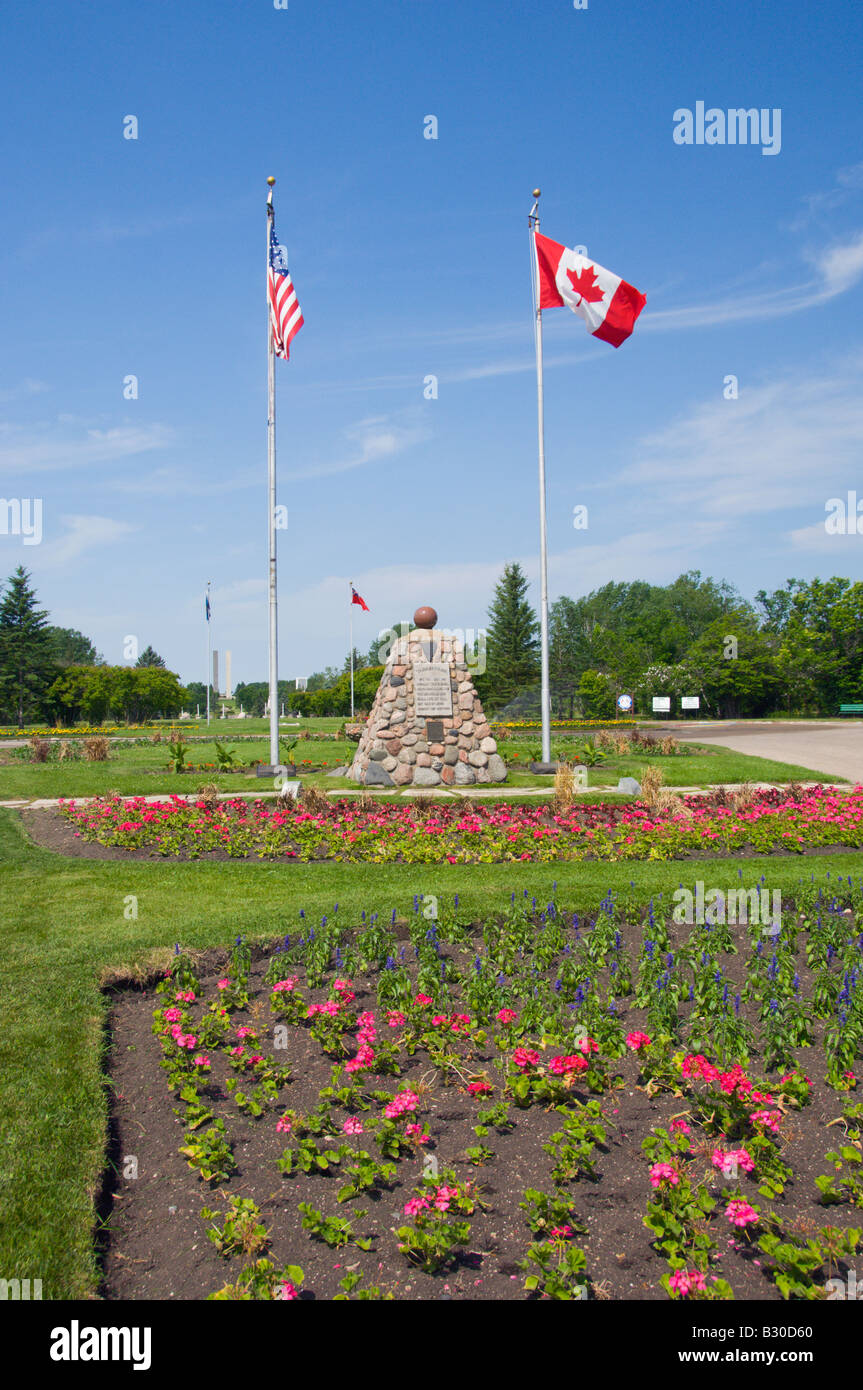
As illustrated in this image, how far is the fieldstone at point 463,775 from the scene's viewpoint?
1360 centimetres

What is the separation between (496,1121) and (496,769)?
1073 centimetres

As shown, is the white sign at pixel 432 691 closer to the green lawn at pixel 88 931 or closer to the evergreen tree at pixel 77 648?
the green lawn at pixel 88 931

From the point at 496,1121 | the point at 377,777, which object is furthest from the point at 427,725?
the point at 496,1121

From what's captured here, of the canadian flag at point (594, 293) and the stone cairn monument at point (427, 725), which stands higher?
the canadian flag at point (594, 293)

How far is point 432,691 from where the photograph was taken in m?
13.8

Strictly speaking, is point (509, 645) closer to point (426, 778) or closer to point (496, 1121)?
point (426, 778)

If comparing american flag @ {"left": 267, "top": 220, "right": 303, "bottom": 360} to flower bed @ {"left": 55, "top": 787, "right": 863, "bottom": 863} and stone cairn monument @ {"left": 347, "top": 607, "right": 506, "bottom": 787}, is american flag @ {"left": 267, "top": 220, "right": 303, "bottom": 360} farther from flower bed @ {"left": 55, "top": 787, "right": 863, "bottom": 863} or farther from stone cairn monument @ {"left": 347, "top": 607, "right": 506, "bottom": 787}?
flower bed @ {"left": 55, "top": 787, "right": 863, "bottom": 863}

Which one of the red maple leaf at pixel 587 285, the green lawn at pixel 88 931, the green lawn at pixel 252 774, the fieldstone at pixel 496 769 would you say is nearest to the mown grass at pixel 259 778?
the green lawn at pixel 252 774

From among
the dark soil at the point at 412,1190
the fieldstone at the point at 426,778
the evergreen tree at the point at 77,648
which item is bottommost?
the dark soil at the point at 412,1190

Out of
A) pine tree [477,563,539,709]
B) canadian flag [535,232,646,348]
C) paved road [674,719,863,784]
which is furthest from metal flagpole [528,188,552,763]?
pine tree [477,563,539,709]

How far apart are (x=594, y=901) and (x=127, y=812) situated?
640cm

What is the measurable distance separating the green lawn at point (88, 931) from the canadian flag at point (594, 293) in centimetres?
880

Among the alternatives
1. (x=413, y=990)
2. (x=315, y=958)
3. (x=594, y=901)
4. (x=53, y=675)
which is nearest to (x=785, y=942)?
(x=594, y=901)
